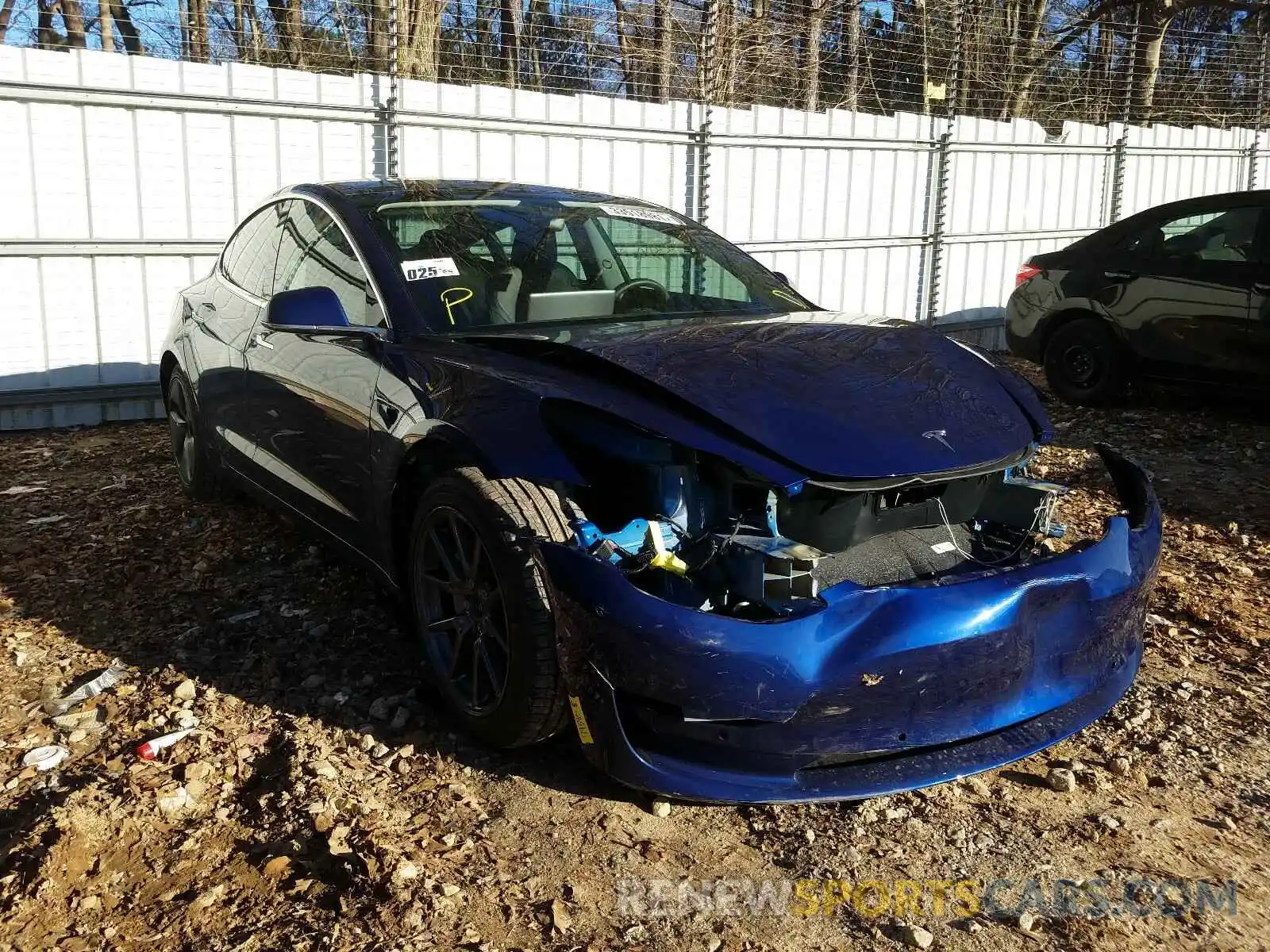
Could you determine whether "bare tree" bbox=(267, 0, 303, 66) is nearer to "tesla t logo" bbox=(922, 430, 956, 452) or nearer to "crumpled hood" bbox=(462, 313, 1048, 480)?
"crumpled hood" bbox=(462, 313, 1048, 480)

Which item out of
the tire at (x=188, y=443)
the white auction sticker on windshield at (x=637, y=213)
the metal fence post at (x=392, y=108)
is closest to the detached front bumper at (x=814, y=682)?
the white auction sticker on windshield at (x=637, y=213)

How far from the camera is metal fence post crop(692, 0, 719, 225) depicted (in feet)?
31.9

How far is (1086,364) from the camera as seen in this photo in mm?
8031

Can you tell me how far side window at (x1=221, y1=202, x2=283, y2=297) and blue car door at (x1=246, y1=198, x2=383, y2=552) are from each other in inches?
4.1

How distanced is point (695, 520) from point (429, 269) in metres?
1.41

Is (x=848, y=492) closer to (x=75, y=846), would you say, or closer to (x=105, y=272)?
(x=75, y=846)

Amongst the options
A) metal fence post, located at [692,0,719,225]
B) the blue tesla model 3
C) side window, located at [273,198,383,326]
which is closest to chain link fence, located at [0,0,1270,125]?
metal fence post, located at [692,0,719,225]

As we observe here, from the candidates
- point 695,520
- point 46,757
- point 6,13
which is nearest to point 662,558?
point 695,520

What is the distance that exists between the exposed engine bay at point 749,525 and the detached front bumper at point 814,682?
0.40 ft

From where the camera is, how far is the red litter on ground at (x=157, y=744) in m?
3.12

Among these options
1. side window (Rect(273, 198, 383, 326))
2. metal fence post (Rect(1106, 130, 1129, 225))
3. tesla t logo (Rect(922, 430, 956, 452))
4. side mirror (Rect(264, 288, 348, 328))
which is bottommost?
tesla t logo (Rect(922, 430, 956, 452))

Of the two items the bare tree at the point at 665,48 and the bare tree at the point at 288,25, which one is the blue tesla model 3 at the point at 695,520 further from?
the bare tree at the point at 288,25

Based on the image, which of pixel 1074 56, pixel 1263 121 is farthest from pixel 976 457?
pixel 1263 121

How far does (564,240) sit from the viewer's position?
13.2 ft
